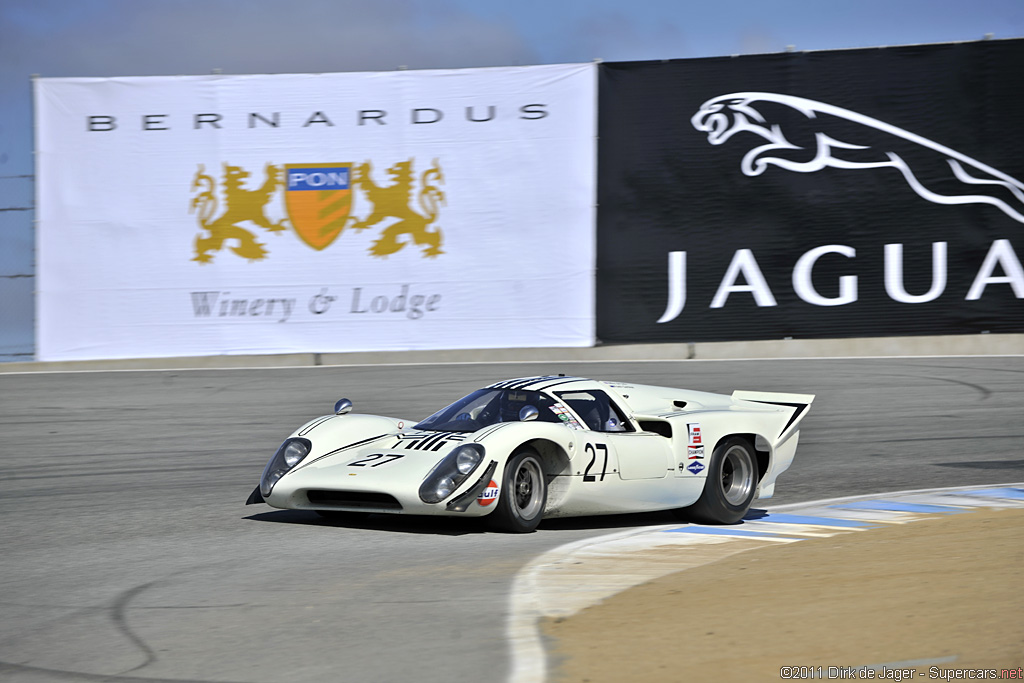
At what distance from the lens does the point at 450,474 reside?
7055 millimetres

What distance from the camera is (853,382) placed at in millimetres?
16141

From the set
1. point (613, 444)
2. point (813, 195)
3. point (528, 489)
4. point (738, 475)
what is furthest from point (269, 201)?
point (528, 489)

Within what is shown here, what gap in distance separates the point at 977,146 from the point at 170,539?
16.3 metres

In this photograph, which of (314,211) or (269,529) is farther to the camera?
(314,211)

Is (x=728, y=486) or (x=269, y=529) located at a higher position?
(x=728, y=486)

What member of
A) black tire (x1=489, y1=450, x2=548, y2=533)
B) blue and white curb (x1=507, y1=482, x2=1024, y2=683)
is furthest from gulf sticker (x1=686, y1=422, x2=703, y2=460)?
black tire (x1=489, y1=450, x2=548, y2=533)

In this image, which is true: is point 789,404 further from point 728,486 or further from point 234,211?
point 234,211

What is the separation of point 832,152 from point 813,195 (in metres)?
0.78

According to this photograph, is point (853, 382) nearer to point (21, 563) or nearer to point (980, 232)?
point (980, 232)

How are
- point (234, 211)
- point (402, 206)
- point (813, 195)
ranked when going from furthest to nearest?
point (234, 211) < point (402, 206) < point (813, 195)

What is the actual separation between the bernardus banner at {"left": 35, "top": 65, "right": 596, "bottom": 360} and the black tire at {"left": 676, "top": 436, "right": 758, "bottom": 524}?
11.5 meters

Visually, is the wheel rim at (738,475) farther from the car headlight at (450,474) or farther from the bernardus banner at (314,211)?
the bernardus banner at (314,211)

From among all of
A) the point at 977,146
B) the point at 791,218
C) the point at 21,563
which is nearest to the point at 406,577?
the point at 21,563

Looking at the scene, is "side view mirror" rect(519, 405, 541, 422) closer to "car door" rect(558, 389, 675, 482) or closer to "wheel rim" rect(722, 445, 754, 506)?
"car door" rect(558, 389, 675, 482)
